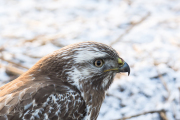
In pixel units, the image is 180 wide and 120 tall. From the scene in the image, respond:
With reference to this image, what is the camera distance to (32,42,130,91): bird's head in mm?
2492

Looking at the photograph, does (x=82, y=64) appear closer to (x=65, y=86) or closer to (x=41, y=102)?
(x=65, y=86)

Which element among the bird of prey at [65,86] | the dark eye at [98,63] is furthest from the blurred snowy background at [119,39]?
the dark eye at [98,63]

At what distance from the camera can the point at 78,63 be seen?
248 cm

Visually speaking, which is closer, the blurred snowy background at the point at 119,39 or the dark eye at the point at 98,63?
the dark eye at the point at 98,63

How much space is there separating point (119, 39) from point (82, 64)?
3.08 metres

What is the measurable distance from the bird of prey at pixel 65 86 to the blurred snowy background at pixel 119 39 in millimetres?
1115

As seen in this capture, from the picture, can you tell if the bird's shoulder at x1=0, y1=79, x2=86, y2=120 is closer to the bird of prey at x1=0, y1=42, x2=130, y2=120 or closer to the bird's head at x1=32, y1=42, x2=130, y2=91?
the bird of prey at x1=0, y1=42, x2=130, y2=120

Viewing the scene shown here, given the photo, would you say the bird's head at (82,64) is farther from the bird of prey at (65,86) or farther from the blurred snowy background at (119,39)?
the blurred snowy background at (119,39)

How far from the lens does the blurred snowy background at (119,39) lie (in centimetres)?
380

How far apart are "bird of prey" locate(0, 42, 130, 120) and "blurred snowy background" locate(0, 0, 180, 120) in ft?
3.66

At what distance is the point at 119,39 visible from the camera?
5.44m

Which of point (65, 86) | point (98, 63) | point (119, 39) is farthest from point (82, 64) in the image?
point (119, 39)

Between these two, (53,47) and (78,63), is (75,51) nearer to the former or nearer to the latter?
(78,63)

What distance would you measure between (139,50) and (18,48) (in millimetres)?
2576
